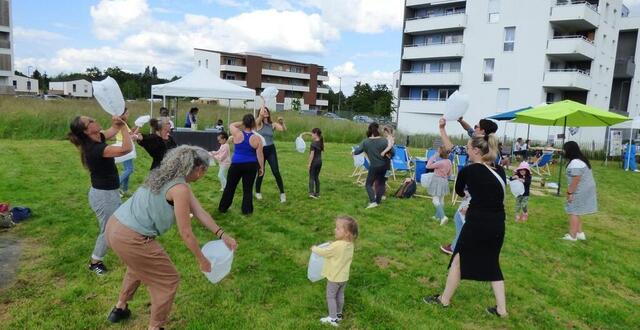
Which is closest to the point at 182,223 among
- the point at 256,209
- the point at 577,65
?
the point at 256,209

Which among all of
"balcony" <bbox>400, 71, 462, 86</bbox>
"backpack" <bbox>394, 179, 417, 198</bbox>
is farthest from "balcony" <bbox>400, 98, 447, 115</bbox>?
"backpack" <bbox>394, 179, 417, 198</bbox>

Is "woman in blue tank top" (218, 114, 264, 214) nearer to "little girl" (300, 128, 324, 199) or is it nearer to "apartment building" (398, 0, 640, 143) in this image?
"little girl" (300, 128, 324, 199)

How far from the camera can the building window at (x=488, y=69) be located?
33.3 metres

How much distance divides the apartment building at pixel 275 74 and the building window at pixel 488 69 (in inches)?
1574

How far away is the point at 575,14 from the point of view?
28797mm

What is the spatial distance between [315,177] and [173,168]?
18.5ft

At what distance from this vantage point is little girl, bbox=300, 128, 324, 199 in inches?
316

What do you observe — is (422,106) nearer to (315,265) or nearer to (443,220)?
(443,220)

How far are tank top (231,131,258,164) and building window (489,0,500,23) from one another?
31.9 metres

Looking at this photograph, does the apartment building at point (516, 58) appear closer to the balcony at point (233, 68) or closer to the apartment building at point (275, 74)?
the apartment building at point (275, 74)

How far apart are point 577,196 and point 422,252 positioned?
2.73 metres

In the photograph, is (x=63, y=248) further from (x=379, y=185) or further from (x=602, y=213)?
(x=602, y=213)

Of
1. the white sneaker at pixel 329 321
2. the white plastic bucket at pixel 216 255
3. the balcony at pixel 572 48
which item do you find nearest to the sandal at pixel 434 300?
the white sneaker at pixel 329 321

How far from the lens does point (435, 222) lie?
718cm
